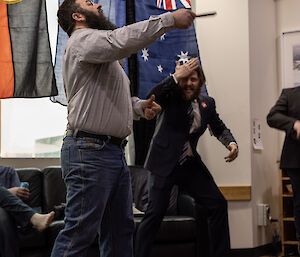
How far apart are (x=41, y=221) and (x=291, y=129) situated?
182cm

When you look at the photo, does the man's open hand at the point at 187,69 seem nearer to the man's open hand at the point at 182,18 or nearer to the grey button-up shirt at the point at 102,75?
the grey button-up shirt at the point at 102,75

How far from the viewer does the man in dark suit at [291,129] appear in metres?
3.25

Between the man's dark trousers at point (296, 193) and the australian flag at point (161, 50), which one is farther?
the australian flag at point (161, 50)

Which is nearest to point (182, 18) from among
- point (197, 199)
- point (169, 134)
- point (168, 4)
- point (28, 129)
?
point (169, 134)

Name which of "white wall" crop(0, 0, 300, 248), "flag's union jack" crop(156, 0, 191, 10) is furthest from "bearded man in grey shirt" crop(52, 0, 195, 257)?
"white wall" crop(0, 0, 300, 248)

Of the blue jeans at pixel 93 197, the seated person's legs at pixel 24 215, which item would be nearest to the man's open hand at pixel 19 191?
the seated person's legs at pixel 24 215

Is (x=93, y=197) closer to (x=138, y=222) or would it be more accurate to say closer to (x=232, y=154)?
(x=232, y=154)

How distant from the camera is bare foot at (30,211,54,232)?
3.15 m

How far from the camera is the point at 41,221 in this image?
3.18 meters

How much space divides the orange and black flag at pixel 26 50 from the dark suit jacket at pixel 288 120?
176 cm

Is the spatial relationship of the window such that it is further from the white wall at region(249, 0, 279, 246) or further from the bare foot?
the white wall at region(249, 0, 279, 246)

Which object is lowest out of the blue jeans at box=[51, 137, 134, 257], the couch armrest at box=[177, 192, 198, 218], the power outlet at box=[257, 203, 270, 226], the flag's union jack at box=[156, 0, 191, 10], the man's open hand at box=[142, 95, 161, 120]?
the power outlet at box=[257, 203, 270, 226]

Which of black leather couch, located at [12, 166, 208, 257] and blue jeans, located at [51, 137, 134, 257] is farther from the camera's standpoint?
black leather couch, located at [12, 166, 208, 257]

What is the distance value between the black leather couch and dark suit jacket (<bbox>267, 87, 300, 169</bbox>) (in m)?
0.88
